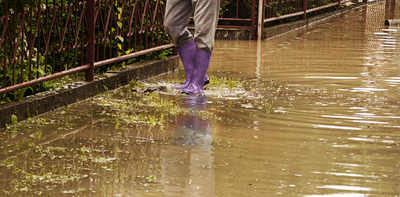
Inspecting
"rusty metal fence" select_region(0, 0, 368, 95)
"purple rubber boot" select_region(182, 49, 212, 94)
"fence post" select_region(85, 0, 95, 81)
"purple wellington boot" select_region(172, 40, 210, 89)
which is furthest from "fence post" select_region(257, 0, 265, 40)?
"fence post" select_region(85, 0, 95, 81)

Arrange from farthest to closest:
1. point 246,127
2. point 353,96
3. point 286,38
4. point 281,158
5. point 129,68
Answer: point 286,38
point 129,68
point 353,96
point 246,127
point 281,158

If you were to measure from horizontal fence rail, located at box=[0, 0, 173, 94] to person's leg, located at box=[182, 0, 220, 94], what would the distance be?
854mm

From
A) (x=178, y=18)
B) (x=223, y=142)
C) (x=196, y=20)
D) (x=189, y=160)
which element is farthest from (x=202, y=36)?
(x=189, y=160)

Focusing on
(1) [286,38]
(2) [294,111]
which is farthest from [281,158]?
(1) [286,38]

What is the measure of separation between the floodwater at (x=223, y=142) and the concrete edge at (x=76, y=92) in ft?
0.29

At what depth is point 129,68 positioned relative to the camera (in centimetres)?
678

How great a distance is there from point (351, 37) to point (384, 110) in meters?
7.11

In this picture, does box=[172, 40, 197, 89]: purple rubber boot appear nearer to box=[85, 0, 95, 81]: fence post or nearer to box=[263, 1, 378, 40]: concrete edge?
box=[85, 0, 95, 81]: fence post

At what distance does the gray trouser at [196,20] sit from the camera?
6.12 m

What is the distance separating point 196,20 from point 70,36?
1.35 meters

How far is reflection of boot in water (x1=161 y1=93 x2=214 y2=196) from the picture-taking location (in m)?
3.46

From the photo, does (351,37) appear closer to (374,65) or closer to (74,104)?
(374,65)

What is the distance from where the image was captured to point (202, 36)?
6.20 metres

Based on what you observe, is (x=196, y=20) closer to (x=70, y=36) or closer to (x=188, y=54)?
(x=188, y=54)
